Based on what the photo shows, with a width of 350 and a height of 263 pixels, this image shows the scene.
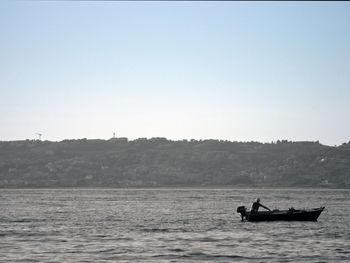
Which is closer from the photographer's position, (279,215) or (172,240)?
(172,240)

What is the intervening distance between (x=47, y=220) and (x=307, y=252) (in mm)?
37935

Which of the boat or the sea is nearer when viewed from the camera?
the sea

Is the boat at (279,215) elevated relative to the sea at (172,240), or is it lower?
elevated

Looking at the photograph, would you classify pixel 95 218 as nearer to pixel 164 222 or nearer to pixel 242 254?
pixel 164 222

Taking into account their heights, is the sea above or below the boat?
below

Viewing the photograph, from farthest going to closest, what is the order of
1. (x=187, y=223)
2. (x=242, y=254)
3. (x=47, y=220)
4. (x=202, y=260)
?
(x=47, y=220) < (x=187, y=223) < (x=242, y=254) < (x=202, y=260)

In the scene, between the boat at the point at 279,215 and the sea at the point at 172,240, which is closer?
the sea at the point at 172,240

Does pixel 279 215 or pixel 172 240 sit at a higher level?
pixel 279 215

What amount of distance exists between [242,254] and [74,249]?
1207 centimetres

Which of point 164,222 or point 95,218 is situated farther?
point 95,218

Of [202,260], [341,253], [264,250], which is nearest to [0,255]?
[202,260]

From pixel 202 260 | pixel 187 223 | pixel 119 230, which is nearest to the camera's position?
pixel 202 260

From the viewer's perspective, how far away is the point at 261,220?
74688mm

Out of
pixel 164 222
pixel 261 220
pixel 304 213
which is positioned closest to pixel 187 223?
pixel 164 222
